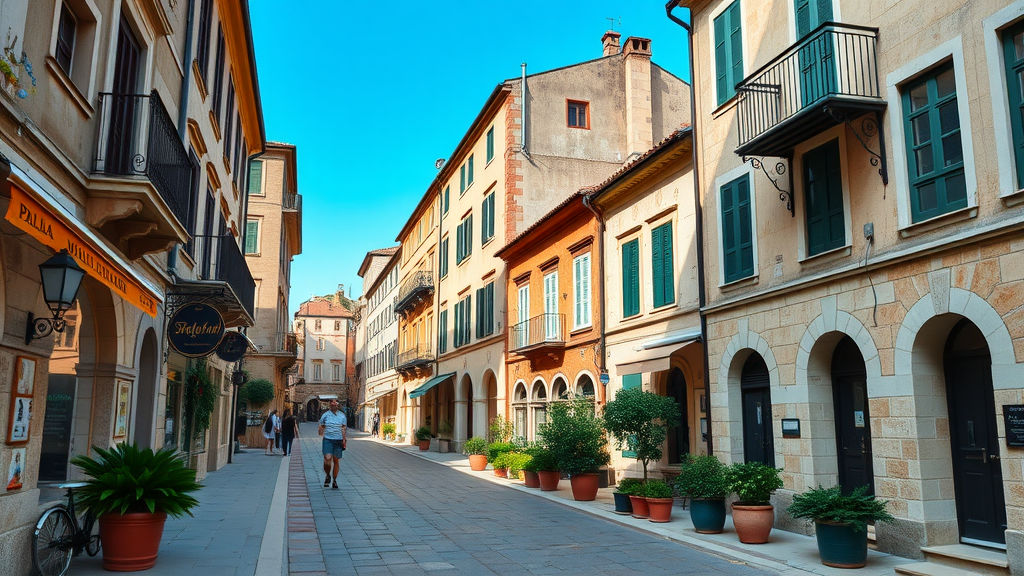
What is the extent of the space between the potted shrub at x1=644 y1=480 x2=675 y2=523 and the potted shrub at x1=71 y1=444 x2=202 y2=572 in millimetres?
6929

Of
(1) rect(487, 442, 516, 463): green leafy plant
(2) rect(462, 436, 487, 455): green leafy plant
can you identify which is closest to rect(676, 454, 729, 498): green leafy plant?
(1) rect(487, 442, 516, 463): green leafy plant

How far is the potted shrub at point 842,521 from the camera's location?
27.6ft

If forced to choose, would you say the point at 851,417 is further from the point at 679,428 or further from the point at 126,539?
the point at 126,539

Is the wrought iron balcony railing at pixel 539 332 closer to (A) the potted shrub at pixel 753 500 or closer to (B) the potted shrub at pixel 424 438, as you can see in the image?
(A) the potted shrub at pixel 753 500

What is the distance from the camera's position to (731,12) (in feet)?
42.2

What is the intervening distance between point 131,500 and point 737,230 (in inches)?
369

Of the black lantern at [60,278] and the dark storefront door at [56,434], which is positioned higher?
the black lantern at [60,278]

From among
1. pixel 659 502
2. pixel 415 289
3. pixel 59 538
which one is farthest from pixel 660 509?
pixel 415 289

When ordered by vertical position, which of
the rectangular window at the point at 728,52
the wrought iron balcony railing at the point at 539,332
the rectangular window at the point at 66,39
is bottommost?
the wrought iron balcony railing at the point at 539,332

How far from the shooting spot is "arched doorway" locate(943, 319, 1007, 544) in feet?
27.5

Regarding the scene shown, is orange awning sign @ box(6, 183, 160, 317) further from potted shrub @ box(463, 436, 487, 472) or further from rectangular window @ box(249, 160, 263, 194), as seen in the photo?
rectangular window @ box(249, 160, 263, 194)

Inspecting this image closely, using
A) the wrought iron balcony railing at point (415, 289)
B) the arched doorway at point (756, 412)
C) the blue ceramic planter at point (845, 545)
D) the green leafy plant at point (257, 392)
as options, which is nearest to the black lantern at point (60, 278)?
the blue ceramic planter at point (845, 545)

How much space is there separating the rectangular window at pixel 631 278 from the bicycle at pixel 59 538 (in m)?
11.7

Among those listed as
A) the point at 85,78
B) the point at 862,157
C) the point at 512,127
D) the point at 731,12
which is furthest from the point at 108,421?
the point at 512,127
